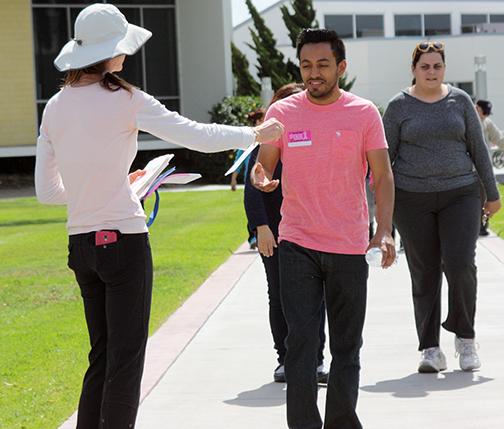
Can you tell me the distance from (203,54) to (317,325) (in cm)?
3123

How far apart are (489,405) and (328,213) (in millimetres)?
1743

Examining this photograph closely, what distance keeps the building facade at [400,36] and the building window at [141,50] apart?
14.3m

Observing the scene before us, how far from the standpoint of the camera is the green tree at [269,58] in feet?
154

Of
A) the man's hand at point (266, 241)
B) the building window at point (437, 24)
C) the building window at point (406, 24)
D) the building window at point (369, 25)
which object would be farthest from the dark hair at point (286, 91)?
the building window at point (437, 24)

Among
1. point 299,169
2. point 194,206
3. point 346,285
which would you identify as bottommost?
point 194,206

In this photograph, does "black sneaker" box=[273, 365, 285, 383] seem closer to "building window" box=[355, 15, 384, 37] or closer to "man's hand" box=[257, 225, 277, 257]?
"man's hand" box=[257, 225, 277, 257]

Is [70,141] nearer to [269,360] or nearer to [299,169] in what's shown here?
[299,169]

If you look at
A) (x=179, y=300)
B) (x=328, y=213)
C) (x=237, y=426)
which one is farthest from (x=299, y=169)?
(x=179, y=300)

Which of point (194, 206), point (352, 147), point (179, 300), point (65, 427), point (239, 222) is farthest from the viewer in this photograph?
point (194, 206)

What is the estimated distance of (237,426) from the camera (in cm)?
670

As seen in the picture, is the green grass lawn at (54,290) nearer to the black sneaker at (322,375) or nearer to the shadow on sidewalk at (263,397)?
the shadow on sidewalk at (263,397)

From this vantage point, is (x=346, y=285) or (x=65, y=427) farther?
(x=65, y=427)

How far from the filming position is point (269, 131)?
18.4 ft

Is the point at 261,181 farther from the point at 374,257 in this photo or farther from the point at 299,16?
the point at 299,16
